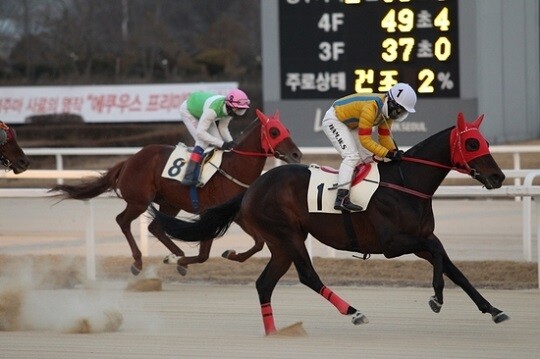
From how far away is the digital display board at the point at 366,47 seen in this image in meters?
13.4

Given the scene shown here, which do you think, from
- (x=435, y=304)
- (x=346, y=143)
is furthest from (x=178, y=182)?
(x=435, y=304)

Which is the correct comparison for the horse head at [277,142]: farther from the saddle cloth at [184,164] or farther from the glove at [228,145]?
the saddle cloth at [184,164]

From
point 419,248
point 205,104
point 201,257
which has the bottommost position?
point 201,257

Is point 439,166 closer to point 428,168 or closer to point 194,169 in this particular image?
point 428,168

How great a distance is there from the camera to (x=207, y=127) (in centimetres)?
951

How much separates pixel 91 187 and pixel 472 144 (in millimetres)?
3762

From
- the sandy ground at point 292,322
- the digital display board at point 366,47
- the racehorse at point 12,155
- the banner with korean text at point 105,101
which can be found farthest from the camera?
the banner with korean text at point 105,101

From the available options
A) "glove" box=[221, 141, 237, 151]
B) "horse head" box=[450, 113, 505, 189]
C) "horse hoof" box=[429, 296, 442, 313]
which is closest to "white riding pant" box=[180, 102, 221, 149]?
"glove" box=[221, 141, 237, 151]

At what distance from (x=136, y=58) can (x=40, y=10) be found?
618cm

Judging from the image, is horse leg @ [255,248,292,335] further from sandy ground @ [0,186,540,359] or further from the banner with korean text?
the banner with korean text

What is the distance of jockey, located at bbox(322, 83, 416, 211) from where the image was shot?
23.1 feet

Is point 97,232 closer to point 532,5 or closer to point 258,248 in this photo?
point 258,248

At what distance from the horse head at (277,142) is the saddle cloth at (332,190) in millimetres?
1805

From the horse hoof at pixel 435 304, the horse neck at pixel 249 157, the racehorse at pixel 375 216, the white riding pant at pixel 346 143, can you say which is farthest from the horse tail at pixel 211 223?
the horse neck at pixel 249 157
